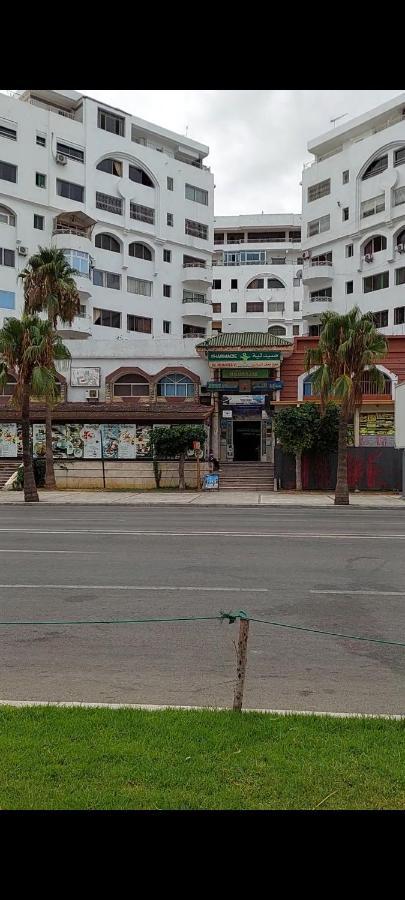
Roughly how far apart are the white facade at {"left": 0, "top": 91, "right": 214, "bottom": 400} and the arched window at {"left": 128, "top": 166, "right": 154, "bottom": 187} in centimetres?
8

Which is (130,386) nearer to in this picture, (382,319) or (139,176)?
(382,319)

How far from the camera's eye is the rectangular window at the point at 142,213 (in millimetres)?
57938

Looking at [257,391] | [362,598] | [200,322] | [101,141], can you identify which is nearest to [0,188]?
[101,141]

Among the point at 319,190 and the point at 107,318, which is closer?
the point at 107,318

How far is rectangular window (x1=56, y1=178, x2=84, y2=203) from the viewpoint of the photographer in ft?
176

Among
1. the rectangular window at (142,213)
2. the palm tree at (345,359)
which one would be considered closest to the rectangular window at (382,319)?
the rectangular window at (142,213)

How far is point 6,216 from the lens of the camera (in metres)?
51.4

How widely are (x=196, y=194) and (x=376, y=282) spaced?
58.0 ft

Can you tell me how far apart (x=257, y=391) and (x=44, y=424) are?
11390 mm

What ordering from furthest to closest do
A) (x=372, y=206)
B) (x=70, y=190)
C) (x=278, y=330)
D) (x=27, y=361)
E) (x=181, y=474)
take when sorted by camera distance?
(x=278, y=330) < (x=372, y=206) < (x=70, y=190) < (x=181, y=474) < (x=27, y=361)

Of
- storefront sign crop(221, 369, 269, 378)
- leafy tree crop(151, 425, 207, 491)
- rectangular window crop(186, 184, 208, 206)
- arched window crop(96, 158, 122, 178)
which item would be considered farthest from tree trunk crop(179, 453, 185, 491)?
rectangular window crop(186, 184, 208, 206)

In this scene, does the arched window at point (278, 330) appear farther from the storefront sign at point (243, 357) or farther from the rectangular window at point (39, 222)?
the storefront sign at point (243, 357)

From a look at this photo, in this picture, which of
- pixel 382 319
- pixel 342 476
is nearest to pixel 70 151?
pixel 382 319
